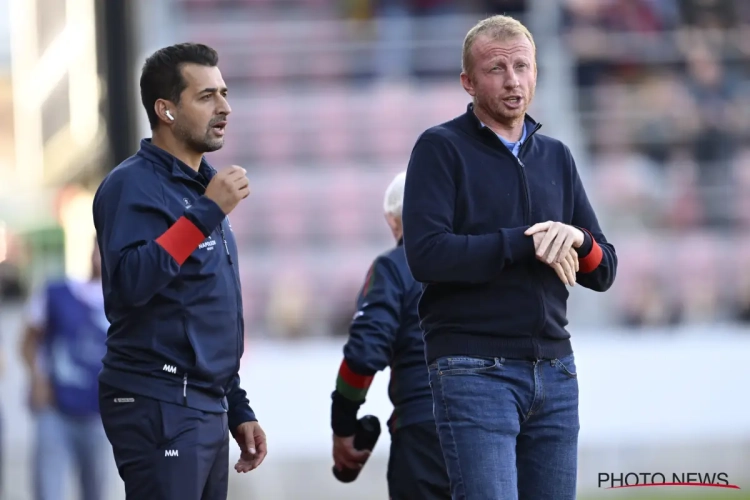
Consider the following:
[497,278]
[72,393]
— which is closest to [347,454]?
[497,278]

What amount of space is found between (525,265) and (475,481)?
56 centimetres

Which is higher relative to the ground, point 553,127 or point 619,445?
point 553,127

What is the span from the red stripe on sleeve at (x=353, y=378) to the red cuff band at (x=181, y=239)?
4.12 feet

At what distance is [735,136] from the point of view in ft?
34.6

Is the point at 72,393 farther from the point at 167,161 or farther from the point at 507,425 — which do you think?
the point at 507,425

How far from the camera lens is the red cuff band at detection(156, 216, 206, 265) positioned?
3.39 m

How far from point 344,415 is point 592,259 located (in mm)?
1409

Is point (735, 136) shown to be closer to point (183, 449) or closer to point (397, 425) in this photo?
point (397, 425)

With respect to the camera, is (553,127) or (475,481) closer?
(475,481)

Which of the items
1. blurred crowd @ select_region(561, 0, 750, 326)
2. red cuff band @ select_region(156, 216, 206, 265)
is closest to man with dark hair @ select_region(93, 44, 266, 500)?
red cuff band @ select_region(156, 216, 206, 265)

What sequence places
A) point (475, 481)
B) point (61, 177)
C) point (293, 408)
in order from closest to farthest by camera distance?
point (475, 481) → point (293, 408) → point (61, 177)

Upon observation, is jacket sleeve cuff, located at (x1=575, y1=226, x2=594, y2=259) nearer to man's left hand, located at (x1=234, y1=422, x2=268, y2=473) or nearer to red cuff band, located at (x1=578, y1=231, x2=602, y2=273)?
red cuff band, located at (x1=578, y1=231, x2=602, y2=273)

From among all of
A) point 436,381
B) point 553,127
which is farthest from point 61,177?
point 436,381

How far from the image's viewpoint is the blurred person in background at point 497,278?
3.38 meters
